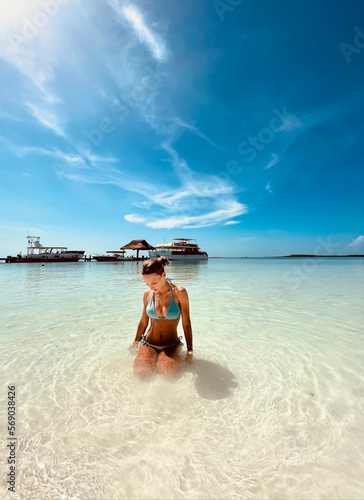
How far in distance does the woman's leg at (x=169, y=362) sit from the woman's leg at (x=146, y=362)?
67 millimetres

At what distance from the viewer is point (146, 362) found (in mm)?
2998

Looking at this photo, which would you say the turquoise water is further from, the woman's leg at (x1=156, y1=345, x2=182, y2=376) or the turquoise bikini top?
the turquoise bikini top

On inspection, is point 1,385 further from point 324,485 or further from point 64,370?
point 324,485

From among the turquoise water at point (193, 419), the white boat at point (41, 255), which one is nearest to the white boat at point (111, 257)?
the white boat at point (41, 255)

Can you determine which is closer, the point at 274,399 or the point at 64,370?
the point at 274,399

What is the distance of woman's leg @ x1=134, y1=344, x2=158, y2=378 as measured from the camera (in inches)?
114

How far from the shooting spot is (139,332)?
3.51m

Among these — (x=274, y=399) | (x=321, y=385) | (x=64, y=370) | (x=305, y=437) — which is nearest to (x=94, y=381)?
(x=64, y=370)

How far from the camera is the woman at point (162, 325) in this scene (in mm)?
2898

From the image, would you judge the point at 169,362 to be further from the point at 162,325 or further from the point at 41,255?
the point at 41,255

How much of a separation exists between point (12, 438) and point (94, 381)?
1.02 meters

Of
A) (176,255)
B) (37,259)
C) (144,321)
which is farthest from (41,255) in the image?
(144,321)

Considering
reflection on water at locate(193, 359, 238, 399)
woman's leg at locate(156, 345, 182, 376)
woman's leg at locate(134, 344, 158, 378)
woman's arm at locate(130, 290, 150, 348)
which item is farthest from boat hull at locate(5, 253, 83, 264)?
reflection on water at locate(193, 359, 238, 399)

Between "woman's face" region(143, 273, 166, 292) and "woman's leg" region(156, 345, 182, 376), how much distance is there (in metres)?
0.89
